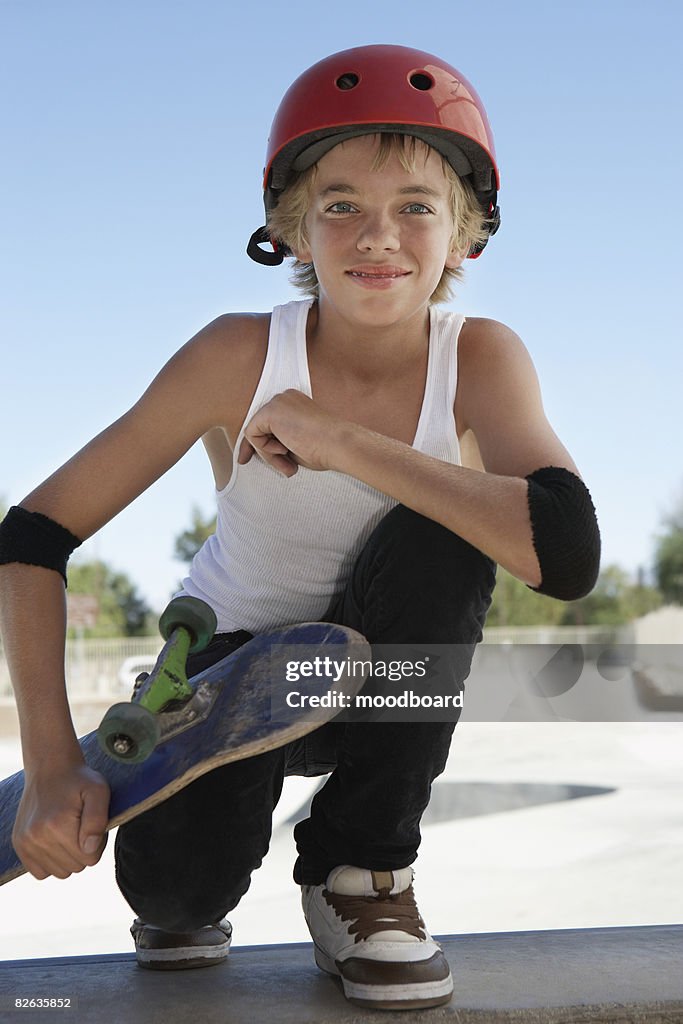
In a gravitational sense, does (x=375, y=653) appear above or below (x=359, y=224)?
below

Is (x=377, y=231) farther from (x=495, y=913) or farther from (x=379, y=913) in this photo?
(x=495, y=913)

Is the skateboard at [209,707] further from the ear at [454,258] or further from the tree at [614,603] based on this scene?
the tree at [614,603]

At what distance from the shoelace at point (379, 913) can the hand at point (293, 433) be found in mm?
734

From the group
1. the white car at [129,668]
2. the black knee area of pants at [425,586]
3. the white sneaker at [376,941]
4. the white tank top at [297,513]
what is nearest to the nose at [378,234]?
the white tank top at [297,513]

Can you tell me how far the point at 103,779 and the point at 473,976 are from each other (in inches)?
27.7

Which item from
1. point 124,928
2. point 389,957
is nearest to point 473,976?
point 389,957

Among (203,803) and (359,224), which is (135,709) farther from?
(359,224)

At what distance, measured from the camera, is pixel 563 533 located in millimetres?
1671

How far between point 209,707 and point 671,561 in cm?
4732

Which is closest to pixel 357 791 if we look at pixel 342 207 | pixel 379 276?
pixel 379 276

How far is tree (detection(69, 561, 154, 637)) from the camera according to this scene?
4625 centimetres

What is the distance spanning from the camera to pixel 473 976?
5.77 feet

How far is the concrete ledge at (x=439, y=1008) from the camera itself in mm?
1575

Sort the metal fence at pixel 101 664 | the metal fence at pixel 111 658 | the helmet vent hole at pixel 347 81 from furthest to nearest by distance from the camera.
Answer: the metal fence at pixel 101 664 < the metal fence at pixel 111 658 < the helmet vent hole at pixel 347 81
